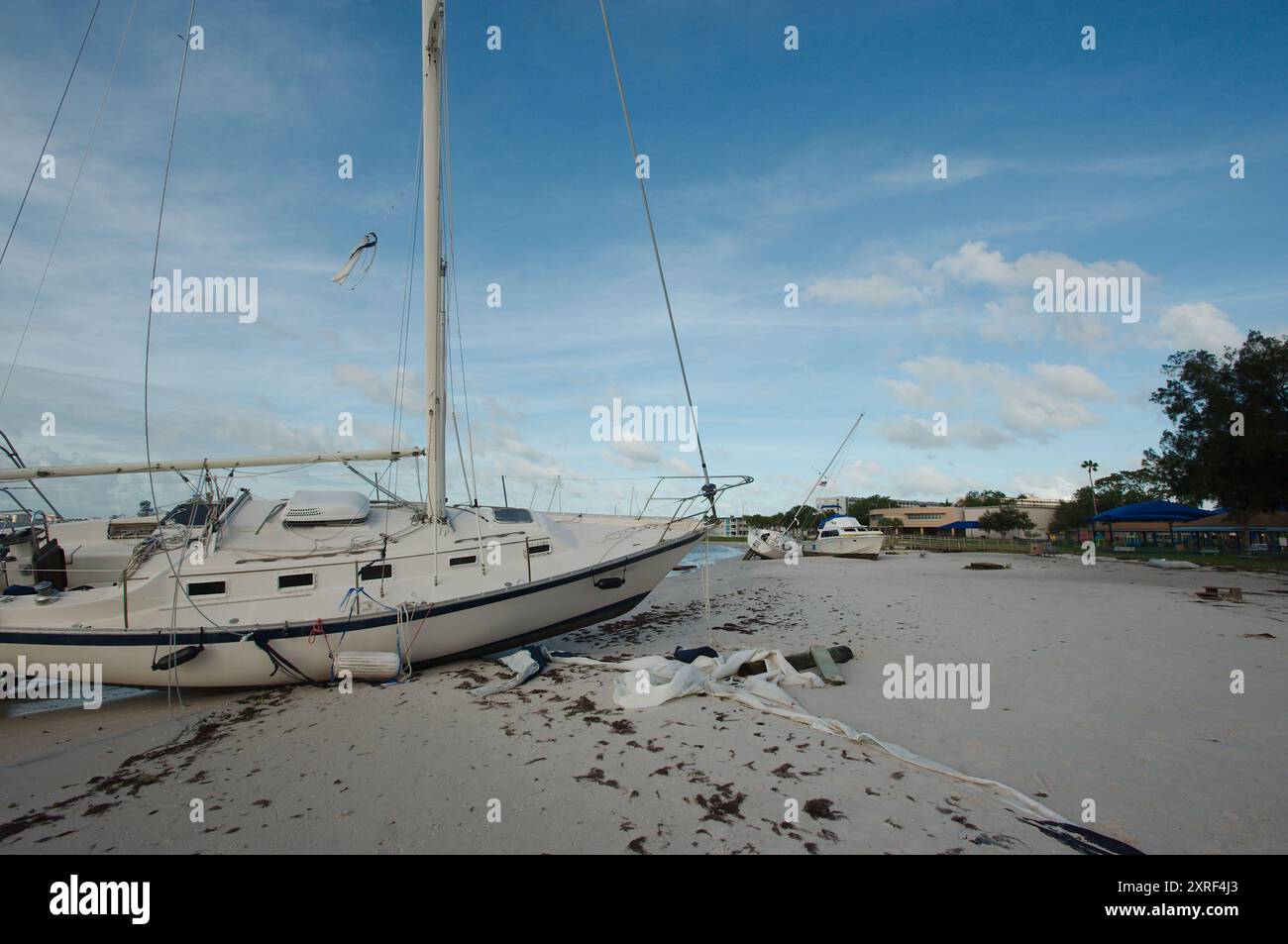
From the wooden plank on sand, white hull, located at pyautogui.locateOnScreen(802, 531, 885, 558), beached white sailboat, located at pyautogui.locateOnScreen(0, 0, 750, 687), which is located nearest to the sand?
the wooden plank on sand

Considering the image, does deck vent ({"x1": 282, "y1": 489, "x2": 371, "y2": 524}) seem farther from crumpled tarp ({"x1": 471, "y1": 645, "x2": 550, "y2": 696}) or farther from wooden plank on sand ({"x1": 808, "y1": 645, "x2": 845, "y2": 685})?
wooden plank on sand ({"x1": 808, "y1": 645, "x2": 845, "y2": 685})

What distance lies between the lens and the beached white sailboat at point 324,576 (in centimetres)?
899

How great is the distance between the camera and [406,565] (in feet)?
33.7

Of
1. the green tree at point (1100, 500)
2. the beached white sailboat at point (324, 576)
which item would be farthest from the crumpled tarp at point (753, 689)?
the green tree at point (1100, 500)

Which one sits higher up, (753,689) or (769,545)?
(753,689)

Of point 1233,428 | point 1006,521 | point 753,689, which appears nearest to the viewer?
point 753,689

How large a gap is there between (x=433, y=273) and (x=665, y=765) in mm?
9831

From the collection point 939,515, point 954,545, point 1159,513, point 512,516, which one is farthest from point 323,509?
point 939,515

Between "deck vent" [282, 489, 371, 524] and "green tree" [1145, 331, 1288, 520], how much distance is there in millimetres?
37219

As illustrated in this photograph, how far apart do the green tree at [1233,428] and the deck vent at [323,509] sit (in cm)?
3722

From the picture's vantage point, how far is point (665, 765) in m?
5.75

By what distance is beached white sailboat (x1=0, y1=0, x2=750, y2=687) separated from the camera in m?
8.99

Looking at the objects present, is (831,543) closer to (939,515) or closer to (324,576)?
(324,576)

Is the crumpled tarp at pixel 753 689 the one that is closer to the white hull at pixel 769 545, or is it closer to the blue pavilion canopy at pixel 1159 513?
the white hull at pixel 769 545
